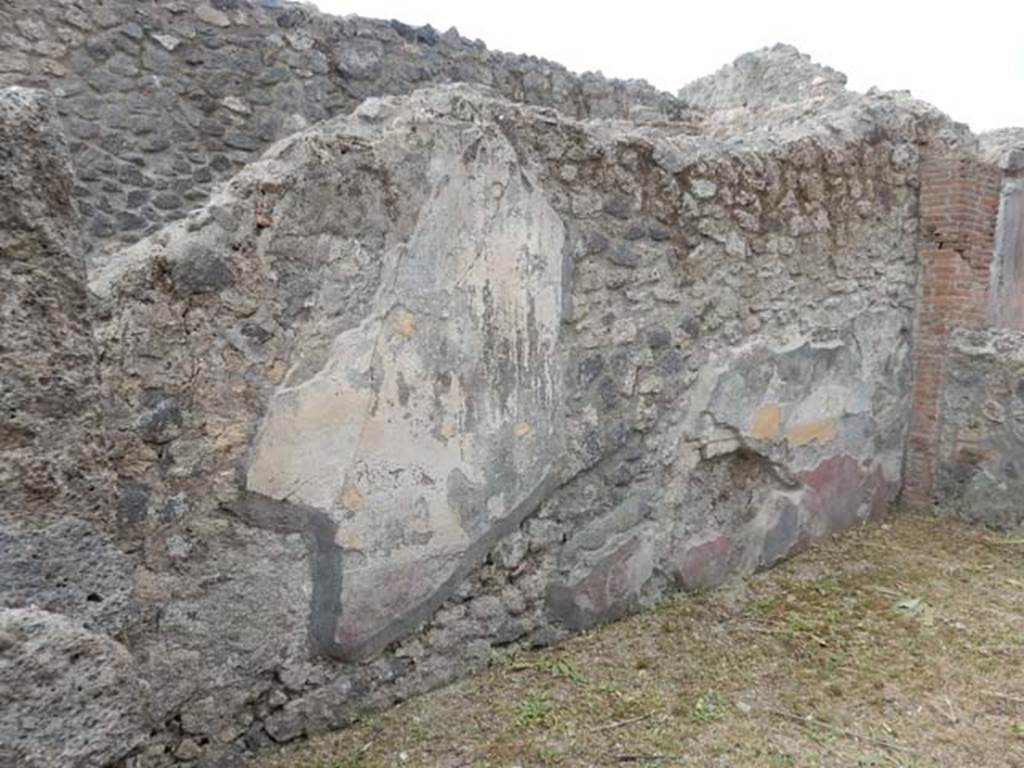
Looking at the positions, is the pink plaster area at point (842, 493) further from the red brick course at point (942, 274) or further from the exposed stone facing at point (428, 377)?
the red brick course at point (942, 274)

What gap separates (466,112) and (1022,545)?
344cm

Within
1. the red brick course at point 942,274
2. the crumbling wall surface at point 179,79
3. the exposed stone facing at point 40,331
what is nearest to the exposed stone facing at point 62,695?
the exposed stone facing at point 40,331

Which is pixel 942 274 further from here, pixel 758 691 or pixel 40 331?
pixel 40 331

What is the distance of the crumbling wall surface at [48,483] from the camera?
109cm

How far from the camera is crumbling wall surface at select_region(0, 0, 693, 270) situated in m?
4.40

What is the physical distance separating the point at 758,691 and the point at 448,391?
1.41 m

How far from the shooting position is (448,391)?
2574mm

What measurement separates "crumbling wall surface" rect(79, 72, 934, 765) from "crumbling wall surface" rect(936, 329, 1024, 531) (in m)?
0.95

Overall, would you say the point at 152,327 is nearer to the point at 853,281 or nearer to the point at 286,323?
the point at 286,323

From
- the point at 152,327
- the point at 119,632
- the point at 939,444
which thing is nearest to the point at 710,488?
the point at 939,444

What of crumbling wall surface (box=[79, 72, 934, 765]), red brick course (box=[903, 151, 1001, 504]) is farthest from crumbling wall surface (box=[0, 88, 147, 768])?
red brick course (box=[903, 151, 1001, 504])

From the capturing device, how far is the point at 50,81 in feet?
14.4

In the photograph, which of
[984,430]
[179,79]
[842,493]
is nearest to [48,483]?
[842,493]

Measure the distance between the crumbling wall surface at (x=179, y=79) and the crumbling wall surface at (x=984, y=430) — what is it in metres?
3.60
